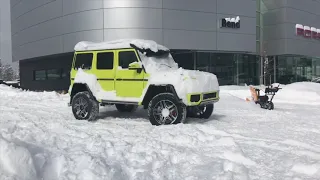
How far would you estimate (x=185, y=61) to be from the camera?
3055 centimetres

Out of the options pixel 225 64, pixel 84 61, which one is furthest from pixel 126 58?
pixel 225 64

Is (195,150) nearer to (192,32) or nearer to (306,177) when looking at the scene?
(306,177)

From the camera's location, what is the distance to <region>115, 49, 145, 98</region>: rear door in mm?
9570

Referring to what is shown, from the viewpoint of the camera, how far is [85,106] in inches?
412

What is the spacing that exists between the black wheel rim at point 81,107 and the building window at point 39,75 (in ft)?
106

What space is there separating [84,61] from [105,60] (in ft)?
2.95

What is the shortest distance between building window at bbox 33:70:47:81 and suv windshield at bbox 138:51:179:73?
33.7 m

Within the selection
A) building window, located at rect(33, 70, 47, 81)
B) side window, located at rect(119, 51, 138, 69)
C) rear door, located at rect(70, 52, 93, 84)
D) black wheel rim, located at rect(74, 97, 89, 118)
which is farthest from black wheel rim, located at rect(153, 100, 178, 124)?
building window, located at rect(33, 70, 47, 81)

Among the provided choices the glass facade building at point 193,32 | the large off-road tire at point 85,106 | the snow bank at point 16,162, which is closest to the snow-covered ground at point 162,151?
the snow bank at point 16,162

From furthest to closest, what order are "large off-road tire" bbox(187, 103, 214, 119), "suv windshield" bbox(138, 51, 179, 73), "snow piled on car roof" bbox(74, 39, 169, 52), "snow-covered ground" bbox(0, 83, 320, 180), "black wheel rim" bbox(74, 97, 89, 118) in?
"large off-road tire" bbox(187, 103, 214, 119) → "black wheel rim" bbox(74, 97, 89, 118) → "snow piled on car roof" bbox(74, 39, 169, 52) → "suv windshield" bbox(138, 51, 179, 73) → "snow-covered ground" bbox(0, 83, 320, 180)

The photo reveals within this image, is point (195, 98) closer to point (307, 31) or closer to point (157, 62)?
point (157, 62)

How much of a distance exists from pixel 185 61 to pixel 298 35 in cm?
1471

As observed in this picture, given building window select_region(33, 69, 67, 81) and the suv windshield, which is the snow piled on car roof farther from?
building window select_region(33, 69, 67, 81)

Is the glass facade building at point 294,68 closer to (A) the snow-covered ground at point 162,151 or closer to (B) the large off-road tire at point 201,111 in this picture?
(B) the large off-road tire at point 201,111
